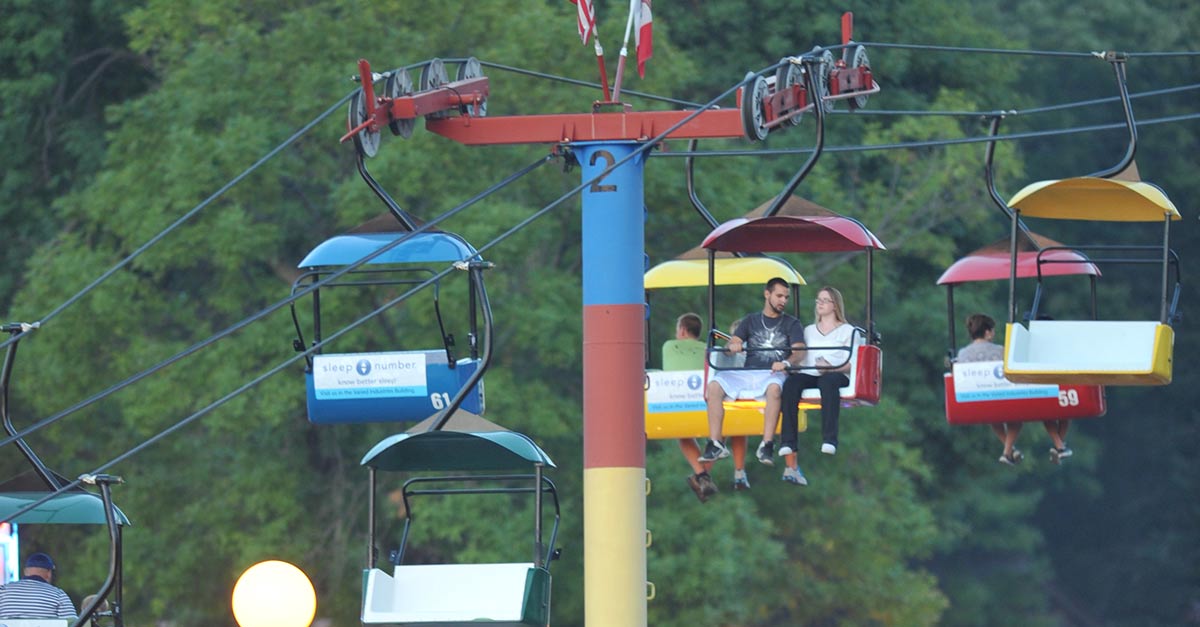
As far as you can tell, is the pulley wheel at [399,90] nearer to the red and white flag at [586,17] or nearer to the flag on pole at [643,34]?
the red and white flag at [586,17]

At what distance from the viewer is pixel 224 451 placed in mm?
27109

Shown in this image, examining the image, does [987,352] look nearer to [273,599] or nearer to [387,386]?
[387,386]

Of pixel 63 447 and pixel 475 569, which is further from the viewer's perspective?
pixel 63 447

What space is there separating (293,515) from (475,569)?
12.0 meters

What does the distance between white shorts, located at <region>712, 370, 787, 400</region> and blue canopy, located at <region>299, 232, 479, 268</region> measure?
6.37ft

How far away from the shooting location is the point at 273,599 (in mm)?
14508

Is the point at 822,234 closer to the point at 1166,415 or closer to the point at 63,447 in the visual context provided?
the point at 63,447

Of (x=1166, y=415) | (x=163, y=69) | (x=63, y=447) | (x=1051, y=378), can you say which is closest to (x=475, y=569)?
(x=1051, y=378)

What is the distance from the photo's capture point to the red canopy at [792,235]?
1538 cm

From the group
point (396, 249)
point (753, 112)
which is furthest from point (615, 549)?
point (753, 112)

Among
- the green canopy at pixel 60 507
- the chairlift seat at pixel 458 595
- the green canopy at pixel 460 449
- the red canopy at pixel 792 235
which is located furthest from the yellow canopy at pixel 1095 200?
the green canopy at pixel 60 507

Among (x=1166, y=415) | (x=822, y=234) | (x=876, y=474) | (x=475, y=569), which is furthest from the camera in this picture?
(x=1166, y=415)

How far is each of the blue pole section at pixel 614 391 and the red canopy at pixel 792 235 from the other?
59 centimetres

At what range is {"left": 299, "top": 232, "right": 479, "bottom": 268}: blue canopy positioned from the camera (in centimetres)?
1562
